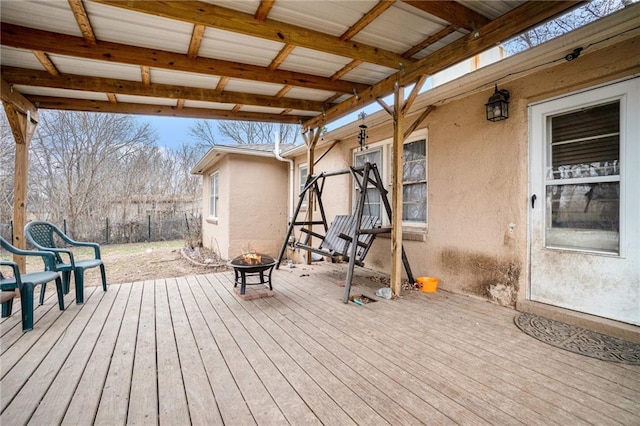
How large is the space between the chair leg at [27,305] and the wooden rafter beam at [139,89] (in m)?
2.35

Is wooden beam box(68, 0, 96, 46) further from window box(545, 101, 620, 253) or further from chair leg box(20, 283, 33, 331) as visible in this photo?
window box(545, 101, 620, 253)

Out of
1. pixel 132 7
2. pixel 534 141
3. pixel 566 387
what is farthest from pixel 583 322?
pixel 132 7

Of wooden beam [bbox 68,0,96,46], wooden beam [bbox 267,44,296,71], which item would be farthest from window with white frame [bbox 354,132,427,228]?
wooden beam [bbox 68,0,96,46]

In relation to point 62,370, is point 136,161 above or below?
above

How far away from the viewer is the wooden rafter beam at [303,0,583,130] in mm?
2277

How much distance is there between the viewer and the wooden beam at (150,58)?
8.61ft

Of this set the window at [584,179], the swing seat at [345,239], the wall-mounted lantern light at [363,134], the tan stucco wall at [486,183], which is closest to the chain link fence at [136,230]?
the swing seat at [345,239]

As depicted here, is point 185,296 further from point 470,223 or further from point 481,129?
point 481,129

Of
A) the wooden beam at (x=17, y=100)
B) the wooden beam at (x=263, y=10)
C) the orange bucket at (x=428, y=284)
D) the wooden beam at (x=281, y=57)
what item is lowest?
the orange bucket at (x=428, y=284)

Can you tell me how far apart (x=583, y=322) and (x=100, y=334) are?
14.2ft

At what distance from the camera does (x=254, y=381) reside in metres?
1.88

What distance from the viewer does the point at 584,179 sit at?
275cm

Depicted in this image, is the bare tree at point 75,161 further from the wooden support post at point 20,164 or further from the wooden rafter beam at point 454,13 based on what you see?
the wooden rafter beam at point 454,13

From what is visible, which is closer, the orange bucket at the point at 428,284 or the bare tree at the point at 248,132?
the orange bucket at the point at 428,284
